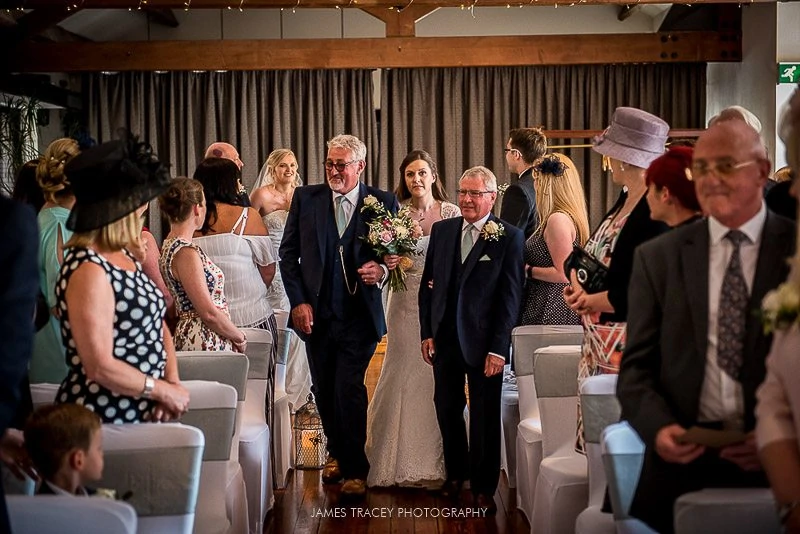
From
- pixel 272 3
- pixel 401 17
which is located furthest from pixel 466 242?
pixel 401 17

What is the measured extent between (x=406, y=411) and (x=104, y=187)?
9.97ft

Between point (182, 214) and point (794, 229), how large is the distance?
108 inches

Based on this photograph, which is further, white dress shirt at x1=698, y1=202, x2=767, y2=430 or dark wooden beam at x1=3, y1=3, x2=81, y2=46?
dark wooden beam at x1=3, y1=3, x2=81, y2=46

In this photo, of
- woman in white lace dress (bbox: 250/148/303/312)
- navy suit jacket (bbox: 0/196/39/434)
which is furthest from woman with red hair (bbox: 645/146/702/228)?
woman in white lace dress (bbox: 250/148/303/312)

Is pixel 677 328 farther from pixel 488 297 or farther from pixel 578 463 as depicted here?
pixel 488 297

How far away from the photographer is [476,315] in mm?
5465

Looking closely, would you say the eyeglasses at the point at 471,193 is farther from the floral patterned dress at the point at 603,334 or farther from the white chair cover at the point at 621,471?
the white chair cover at the point at 621,471

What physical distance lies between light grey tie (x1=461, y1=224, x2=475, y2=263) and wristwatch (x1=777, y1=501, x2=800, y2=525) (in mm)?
3280

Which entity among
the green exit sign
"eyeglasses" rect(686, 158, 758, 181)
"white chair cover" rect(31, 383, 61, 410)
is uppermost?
the green exit sign

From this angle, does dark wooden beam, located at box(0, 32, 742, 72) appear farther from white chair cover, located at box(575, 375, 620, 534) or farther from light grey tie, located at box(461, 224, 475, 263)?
white chair cover, located at box(575, 375, 620, 534)

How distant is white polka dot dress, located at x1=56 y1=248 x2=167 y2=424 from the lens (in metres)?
3.23

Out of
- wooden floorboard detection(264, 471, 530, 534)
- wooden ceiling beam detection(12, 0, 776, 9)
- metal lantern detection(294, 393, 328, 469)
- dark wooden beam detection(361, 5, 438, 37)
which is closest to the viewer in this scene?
wooden floorboard detection(264, 471, 530, 534)

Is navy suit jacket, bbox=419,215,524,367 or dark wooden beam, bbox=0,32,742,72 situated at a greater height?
dark wooden beam, bbox=0,32,742,72

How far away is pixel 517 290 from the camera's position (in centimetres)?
548
